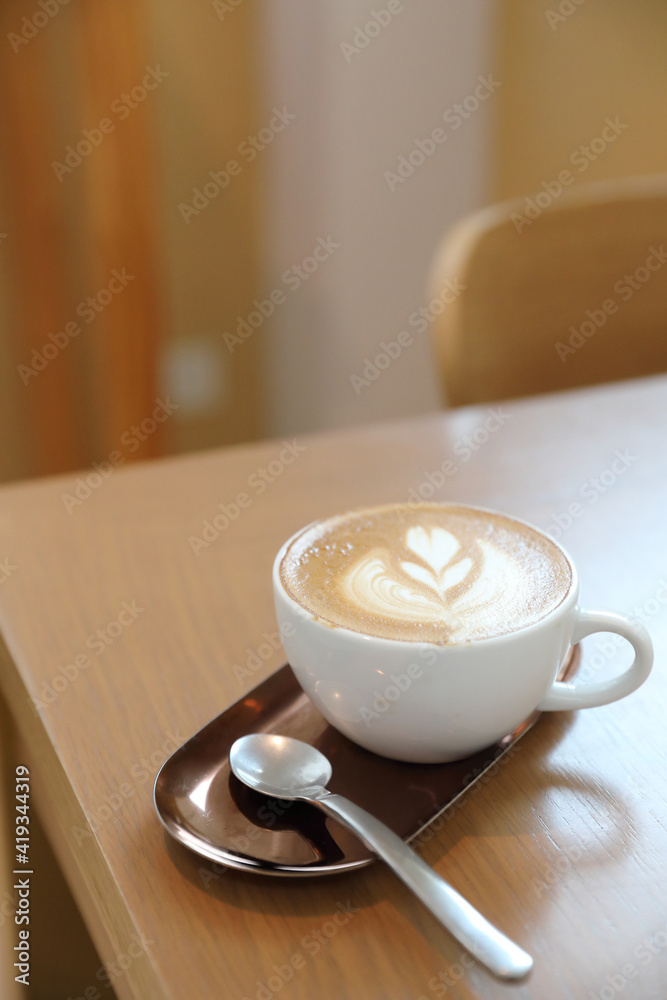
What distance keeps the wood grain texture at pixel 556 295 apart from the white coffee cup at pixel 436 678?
2.14 ft

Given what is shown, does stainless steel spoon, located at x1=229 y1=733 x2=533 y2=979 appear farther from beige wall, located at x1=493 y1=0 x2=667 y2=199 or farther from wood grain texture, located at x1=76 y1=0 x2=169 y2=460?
beige wall, located at x1=493 y1=0 x2=667 y2=199

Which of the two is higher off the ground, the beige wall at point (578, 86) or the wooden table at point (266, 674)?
the beige wall at point (578, 86)

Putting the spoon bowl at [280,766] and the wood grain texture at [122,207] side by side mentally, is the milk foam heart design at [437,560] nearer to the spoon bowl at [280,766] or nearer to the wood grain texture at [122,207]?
the spoon bowl at [280,766]

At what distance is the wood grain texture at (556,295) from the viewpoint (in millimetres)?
1055

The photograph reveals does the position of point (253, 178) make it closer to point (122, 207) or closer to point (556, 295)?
point (122, 207)

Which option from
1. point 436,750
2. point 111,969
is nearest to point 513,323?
point 436,750

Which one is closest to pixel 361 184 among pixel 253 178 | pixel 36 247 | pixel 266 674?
pixel 253 178

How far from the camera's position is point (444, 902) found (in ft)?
1.13

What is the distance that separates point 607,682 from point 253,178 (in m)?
1.79

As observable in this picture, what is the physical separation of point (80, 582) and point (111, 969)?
10.7 inches

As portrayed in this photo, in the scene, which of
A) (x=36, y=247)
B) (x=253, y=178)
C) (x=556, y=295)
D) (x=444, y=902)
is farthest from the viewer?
(x=253, y=178)

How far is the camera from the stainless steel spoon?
1.10 feet

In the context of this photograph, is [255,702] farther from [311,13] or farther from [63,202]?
[311,13]

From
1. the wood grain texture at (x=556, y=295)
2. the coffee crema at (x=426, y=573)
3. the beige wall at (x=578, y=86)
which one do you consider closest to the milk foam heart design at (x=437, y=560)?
the coffee crema at (x=426, y=573)
